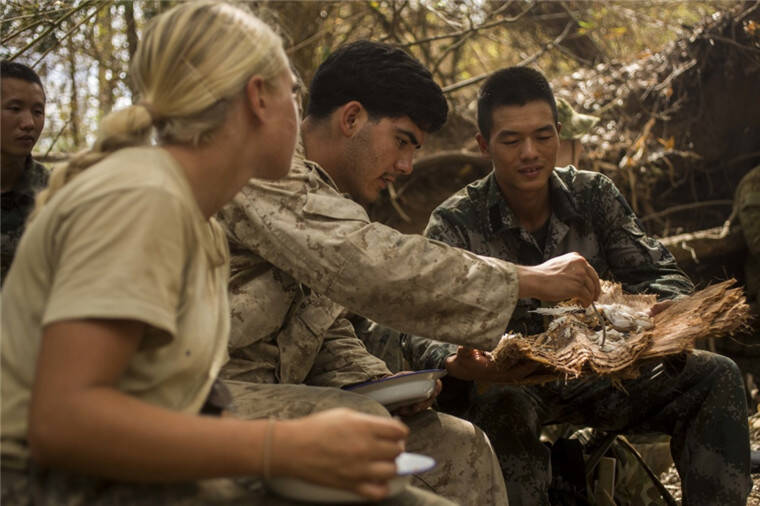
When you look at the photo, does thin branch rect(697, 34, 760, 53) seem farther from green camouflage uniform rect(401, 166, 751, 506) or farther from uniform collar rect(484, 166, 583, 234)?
uniform collar rect(484, 166, 583, 234)

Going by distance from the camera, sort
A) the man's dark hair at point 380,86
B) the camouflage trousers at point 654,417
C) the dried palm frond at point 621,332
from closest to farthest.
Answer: the dried palm frond at point 621,332 < the man's dark hair at point 380,86 < the camouflage trousers at point 654,417

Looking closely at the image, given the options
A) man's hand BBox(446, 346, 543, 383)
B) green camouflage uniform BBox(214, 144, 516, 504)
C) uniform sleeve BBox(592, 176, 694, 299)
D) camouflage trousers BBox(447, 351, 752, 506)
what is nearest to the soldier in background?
uniform sleeve BBox(592, 176, 694, 299)

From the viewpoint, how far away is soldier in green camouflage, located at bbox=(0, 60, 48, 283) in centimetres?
395

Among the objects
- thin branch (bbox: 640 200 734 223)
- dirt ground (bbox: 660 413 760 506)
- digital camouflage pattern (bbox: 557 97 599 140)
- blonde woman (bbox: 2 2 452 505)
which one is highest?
blonde woman (bbox: 2 2 452 505)

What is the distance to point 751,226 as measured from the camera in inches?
251

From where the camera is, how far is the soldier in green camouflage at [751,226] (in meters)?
6.36

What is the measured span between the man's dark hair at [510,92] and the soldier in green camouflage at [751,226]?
3.07 meters

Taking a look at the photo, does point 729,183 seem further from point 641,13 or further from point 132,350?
point 132,350

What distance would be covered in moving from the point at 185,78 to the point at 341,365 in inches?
59.7

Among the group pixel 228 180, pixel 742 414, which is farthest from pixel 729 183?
pixel 228 180

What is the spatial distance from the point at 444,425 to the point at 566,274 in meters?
0.64

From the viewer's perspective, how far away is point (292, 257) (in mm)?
2492

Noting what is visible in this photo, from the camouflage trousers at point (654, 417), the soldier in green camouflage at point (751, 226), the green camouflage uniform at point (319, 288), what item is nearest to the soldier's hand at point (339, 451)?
the green camouflage uniform at point (319, 288)

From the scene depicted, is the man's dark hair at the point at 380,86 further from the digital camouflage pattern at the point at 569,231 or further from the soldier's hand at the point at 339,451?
the soldier's hand at the point at 339,451
